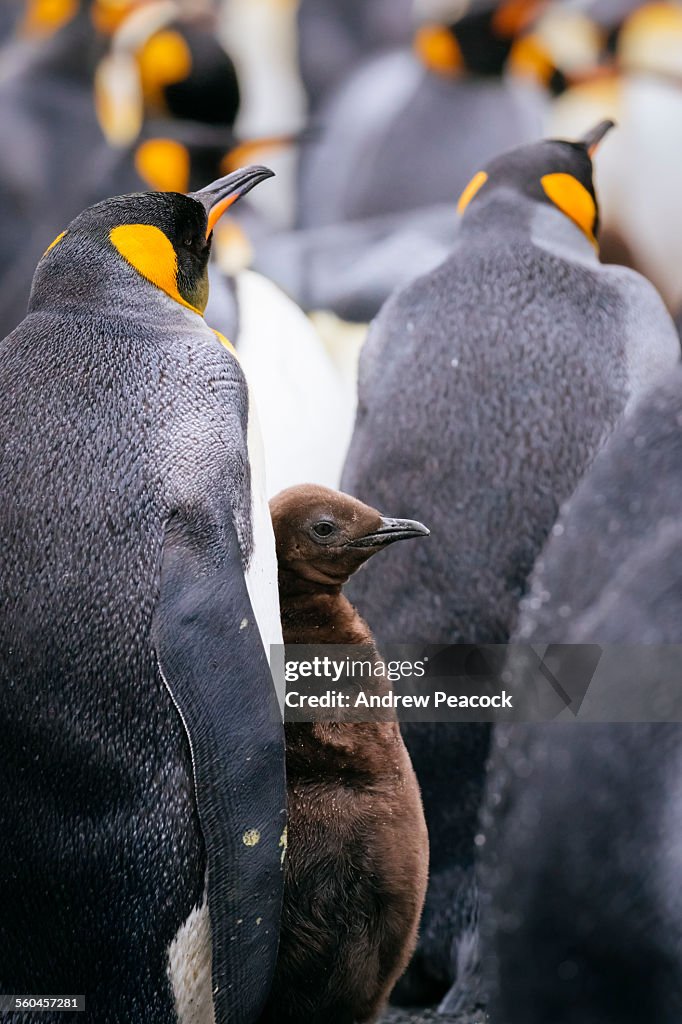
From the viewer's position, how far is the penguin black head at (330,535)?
50.1 inches

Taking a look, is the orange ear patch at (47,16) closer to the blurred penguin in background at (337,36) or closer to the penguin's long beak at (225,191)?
the blurred penguin in background at (337,36)

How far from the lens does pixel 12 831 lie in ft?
3.78

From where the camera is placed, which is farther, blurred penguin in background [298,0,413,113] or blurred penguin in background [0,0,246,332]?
blurred penguin in background [298,0,413,113]

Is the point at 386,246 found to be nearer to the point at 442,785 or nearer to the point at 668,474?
the point at 442,785

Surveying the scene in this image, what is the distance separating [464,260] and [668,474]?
71 cm

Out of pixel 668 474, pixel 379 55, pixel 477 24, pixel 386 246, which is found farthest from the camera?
pixel 379 55

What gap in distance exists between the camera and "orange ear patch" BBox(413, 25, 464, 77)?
2.72 m

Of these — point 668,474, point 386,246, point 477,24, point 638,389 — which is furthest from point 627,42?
point 668,474

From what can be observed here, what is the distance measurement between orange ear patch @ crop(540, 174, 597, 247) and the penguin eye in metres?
0.61

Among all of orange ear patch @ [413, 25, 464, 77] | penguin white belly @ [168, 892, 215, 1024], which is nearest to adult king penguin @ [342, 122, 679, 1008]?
penguin white belly @ [168, 892, 215, 1024]

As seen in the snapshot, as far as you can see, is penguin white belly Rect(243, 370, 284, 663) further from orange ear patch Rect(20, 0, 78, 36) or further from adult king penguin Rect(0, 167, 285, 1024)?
orange ear patch Rect(20, 0, 78, 36)

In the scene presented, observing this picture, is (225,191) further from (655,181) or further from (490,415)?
(655,181)

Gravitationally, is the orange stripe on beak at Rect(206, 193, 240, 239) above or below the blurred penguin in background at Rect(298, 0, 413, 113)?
above

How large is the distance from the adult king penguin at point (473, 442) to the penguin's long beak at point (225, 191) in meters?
0.29
